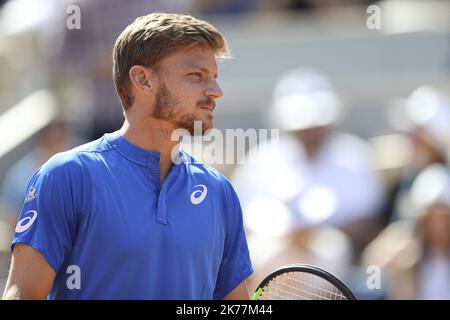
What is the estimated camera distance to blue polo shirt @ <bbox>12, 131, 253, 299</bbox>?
2979mm

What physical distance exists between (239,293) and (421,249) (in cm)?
272

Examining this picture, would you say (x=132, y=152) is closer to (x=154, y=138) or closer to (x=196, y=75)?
(x=154, y=138)

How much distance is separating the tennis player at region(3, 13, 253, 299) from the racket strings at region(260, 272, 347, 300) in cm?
11

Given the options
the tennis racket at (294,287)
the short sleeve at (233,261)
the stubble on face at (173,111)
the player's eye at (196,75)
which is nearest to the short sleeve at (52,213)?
the stubble on face at (173,111)

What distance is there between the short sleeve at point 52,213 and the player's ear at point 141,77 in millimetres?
391

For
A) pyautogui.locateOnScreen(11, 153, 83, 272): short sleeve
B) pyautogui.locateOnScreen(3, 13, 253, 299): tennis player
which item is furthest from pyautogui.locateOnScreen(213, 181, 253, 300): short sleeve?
pyautogui.locateOnScreen(11, 153, 83, 272): short sleeve

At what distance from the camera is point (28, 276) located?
291cm

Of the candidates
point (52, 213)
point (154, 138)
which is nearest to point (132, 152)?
point (154, 138)

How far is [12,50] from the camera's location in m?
8.55

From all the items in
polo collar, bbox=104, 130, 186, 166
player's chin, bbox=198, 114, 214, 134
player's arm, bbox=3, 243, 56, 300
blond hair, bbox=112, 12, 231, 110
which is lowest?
player's arm, bbox=3, 243, 56, 300

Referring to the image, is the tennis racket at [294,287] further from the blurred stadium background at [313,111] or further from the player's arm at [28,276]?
the blurred stadium background at [313,111]

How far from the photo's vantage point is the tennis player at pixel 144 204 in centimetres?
298

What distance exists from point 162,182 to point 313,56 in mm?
4852

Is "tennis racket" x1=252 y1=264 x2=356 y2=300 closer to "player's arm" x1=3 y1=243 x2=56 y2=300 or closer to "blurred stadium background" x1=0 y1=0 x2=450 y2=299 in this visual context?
"player's arm" x1=3 y1=243 x2=56 y2=300
